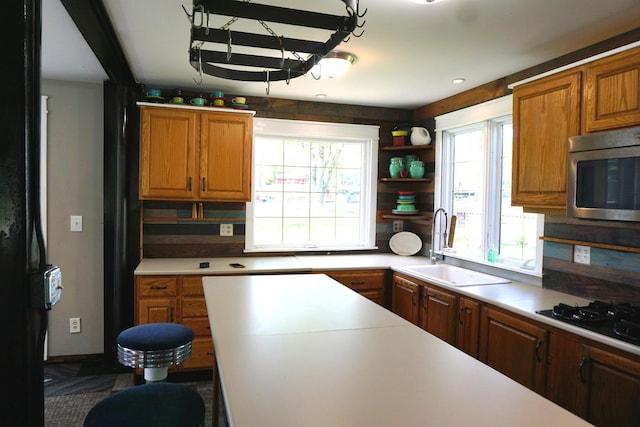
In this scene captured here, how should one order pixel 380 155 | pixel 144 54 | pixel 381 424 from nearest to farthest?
pixel 381 424
pixel 144 54
pixel 380 155

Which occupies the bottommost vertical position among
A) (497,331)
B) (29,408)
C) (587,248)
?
(497,331)

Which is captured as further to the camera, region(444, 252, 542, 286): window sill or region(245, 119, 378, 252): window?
region(245, 119, 378, 252): window

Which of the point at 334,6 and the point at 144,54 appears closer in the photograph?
the point at 334,6

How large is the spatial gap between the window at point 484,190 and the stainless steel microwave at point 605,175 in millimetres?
658

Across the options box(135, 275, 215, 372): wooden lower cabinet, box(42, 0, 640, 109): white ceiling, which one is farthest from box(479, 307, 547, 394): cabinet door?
box(135, 275, 215, 372): wooden lower cabinet

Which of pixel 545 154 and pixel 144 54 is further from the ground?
pixel 144 54

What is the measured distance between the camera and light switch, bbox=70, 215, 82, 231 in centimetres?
353

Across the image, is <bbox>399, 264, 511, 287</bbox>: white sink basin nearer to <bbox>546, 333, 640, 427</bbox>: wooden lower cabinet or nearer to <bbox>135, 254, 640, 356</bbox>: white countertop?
<bbox>135, 254, 640, 356</bbox>: white countertop

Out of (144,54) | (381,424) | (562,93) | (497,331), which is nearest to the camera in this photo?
(381,424)

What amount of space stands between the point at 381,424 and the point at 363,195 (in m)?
3.51

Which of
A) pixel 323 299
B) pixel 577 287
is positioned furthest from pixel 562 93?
pixel 323 299

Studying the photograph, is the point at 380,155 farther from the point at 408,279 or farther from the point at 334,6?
the point at 334,6

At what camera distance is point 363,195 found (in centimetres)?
444

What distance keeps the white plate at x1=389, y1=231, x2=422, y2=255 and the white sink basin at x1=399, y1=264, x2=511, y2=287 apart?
1.88 feet
